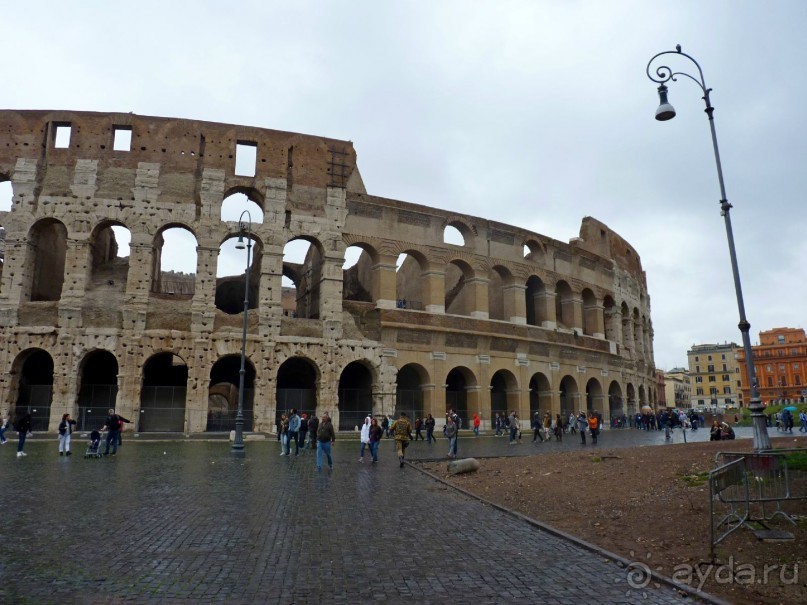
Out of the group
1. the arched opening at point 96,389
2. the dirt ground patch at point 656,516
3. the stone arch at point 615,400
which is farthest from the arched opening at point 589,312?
the arched opening at point 96,389

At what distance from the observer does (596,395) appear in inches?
1420

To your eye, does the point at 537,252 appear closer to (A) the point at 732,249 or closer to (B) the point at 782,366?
(A) the point at 732,249

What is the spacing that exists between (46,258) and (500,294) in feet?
78.3

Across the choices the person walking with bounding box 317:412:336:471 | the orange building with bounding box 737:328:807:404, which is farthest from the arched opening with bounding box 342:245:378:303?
the orange building with bounding box 737:328:807:404

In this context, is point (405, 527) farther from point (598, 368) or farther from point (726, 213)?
point (598, 368)

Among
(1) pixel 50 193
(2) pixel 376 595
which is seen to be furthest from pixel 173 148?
(2) pixel 376 595

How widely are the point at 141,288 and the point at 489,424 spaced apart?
18.1m

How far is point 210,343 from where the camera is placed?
24.6 meters

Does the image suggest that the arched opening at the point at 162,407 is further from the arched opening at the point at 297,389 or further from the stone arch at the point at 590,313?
the stone arch at the point at 590,313

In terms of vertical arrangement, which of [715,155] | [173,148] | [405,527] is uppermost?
[173,148]

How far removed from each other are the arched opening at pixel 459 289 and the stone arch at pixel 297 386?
9.13m

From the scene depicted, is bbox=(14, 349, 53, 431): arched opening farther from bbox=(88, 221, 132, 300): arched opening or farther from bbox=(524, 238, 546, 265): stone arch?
bbox=(524, 238, 546, 265): stone arch

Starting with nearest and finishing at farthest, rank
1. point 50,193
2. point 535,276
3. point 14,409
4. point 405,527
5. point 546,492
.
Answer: point 405,527, point 546,492, point 14,409, point 50,193, point 535,276

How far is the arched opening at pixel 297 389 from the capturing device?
25.9 metres
